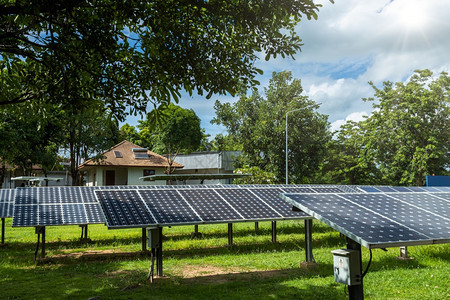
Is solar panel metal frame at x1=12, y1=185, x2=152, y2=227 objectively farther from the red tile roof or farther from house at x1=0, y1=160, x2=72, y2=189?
house at x1=0, y1=160, x2=72, y2=189

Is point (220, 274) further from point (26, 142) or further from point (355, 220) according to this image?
point (26, 142)

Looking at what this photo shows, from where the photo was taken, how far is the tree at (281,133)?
40.5m

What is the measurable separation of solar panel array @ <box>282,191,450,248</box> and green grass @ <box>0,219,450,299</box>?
194cm

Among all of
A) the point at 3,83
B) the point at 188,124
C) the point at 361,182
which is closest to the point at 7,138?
the point at 3,83

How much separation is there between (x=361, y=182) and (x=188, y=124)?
1004 inches

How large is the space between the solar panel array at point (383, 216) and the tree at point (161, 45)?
290 centimetres

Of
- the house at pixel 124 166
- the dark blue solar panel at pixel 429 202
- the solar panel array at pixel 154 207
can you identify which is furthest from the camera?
the house at pixel 124 166

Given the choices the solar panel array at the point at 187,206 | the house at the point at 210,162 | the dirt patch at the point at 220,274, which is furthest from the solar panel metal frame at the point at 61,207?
the house at the point at 210,162

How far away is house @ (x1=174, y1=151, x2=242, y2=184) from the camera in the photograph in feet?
156

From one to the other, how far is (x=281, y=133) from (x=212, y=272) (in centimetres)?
3081

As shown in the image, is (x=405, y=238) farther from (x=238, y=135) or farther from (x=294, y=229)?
(x=238, y=135)

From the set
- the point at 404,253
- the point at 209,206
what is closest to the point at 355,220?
the point at 209,206

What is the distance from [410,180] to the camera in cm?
3731

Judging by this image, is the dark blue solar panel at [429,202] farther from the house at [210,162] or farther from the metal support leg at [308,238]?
the house at [210,162]
